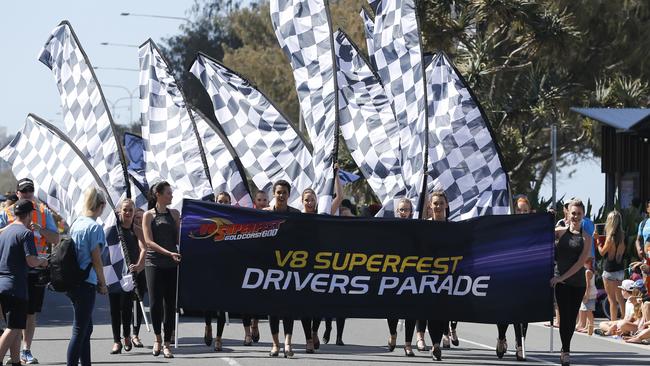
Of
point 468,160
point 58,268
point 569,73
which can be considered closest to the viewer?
point 58,268

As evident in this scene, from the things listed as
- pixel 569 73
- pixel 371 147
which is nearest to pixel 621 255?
pixel 371 147

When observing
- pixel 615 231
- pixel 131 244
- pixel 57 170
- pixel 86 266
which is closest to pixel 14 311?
pixel 86 266

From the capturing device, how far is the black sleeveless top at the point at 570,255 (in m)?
13.4

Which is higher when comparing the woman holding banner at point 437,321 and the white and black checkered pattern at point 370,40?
the white and black checkered pattern at point 370,40

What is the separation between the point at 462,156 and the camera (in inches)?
707

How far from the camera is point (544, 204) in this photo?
25.4m

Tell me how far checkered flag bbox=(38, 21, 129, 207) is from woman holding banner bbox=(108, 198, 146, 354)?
1.11 meters

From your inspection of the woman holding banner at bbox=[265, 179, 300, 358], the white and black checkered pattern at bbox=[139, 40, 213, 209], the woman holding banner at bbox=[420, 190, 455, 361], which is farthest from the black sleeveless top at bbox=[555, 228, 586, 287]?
the white and black checkered pattern at bbox=[139, 40, 213, 209]

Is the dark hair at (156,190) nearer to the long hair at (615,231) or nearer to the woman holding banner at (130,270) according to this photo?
the woman holding banner at (130,270)

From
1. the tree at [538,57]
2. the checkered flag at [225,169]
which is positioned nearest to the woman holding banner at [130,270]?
the checkered flag at [225,169]

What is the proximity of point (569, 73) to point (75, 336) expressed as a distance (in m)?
36.1

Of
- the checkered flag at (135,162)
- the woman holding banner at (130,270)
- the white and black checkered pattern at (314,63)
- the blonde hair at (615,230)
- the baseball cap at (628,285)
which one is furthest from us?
the checkered flag at (135,162)

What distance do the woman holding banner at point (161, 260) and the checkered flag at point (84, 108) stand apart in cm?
180

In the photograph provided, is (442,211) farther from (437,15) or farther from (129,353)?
(437,15)
